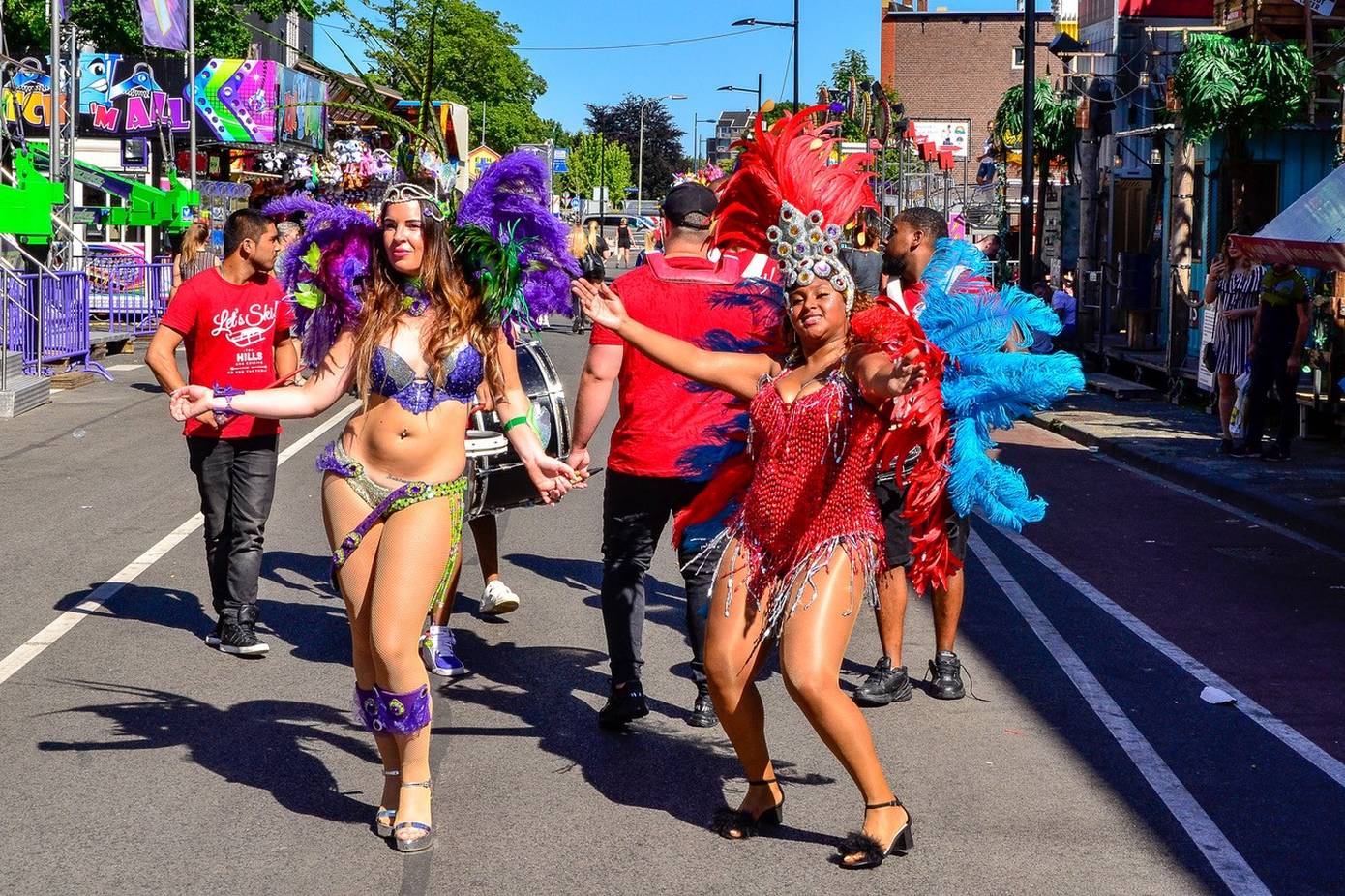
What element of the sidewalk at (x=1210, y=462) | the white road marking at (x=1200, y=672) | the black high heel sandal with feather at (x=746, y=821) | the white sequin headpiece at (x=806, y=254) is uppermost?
the white sequin headpiece at (x=806, y=254)

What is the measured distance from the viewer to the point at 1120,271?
2464cm

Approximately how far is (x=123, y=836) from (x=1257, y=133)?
17833mm

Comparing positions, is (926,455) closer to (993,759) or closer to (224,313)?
(993,759)

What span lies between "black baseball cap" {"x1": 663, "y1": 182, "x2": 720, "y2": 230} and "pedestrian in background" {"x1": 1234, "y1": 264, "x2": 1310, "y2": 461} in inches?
363

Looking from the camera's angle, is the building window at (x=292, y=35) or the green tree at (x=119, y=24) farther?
the building window at (x=292, y=35)

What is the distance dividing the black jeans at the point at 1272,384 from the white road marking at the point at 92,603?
889 centimetres

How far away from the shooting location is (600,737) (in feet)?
19.9

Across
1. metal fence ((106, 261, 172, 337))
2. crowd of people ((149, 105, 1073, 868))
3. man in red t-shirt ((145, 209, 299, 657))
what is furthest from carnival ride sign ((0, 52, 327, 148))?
crowd of people ((149, 105, 1073, 868))

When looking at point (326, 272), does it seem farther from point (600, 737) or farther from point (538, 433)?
point (538, 433)

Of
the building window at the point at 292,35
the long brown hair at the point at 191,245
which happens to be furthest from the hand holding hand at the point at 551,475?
the building window at the point at 292,35

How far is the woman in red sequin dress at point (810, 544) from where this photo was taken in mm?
4645

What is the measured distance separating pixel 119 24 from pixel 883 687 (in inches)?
1650

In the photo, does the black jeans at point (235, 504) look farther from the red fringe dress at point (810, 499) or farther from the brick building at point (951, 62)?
the brick building at point (951, 62)

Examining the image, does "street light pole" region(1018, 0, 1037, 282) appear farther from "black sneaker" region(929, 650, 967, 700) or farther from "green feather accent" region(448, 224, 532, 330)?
"green feather accent" region(448, 224, 532, 330)
